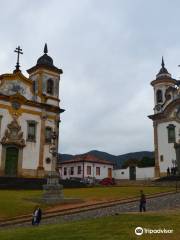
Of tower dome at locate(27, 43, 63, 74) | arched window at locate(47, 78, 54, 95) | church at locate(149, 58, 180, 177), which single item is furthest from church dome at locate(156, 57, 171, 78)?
arched window at locate(47, 78, 54, 95)

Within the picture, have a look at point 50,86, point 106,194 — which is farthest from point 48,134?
point 106,194

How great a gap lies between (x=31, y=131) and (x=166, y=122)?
1554cm

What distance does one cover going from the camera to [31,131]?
3622cm

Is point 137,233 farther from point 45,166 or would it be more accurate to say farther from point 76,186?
point 45,166

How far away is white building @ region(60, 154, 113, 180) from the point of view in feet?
194

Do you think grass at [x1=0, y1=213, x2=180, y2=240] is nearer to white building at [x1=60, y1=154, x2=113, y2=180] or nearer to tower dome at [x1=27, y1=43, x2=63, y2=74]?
tower dome at [x1=27, y1=43, x2=63, y2=74]

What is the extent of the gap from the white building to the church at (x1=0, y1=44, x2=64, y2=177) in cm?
2220

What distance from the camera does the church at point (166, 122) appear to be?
134ft

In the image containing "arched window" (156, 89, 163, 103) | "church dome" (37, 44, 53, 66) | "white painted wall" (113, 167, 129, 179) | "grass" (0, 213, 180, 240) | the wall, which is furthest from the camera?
"white painted wall" (113, 167, 129, 179)

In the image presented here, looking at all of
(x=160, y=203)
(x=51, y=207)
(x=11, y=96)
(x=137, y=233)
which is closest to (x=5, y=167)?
(x=11, y=96)

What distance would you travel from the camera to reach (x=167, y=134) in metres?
41.6

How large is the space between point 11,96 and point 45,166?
750 centimetres

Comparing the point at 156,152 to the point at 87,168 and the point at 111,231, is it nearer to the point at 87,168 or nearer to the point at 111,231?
the point at 87,168

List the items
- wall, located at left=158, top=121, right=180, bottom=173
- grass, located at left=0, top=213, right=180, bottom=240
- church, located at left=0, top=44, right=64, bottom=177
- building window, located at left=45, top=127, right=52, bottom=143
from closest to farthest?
1. grass, located at left=0, top=213, right=180, bottom=240
2. church, located at left=0, top=44, right=64, bottom=177
3. building window, located at left=45, top=127, right=52, bottom=143
4. wall, located at left=158, top=121, right=180, bottom=173
